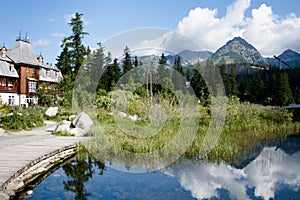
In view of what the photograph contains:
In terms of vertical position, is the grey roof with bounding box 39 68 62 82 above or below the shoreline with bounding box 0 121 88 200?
above

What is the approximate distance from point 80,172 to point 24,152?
4.46 ft

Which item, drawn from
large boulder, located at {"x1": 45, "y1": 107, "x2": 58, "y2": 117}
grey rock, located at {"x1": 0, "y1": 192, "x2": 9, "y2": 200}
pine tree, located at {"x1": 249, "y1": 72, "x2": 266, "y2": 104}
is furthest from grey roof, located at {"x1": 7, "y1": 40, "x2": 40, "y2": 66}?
pine tree, located at {"x1": 249, "y1": 72, "x2": 266, "y2": 104}

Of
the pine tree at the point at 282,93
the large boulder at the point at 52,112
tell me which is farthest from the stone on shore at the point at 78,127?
the pine tree at the point at 282,93

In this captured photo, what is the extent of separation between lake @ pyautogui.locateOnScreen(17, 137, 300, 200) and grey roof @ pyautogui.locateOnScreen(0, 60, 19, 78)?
16.2m

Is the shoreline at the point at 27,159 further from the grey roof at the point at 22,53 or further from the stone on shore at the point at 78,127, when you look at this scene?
the grey roof at the point at 22,53

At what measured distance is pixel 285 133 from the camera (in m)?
11.2

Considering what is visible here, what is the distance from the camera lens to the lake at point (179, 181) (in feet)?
14.5

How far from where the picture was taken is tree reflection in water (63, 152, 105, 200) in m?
4.53

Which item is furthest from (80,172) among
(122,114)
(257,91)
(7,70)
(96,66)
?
(257,91)

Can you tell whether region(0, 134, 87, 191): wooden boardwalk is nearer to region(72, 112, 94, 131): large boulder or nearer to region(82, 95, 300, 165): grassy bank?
region(82, 95, 300, 165): grassy bank

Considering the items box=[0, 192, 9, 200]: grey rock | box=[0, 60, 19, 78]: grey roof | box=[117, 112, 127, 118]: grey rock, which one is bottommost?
box=[0, 192, 9, 200]: grey rock

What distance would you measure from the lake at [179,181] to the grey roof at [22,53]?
17675 mm

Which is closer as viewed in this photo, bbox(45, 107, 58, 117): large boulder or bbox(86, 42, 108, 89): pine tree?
bbox(45, 107, 58, 117): large boulder

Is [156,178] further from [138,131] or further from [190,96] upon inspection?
[190,96]
